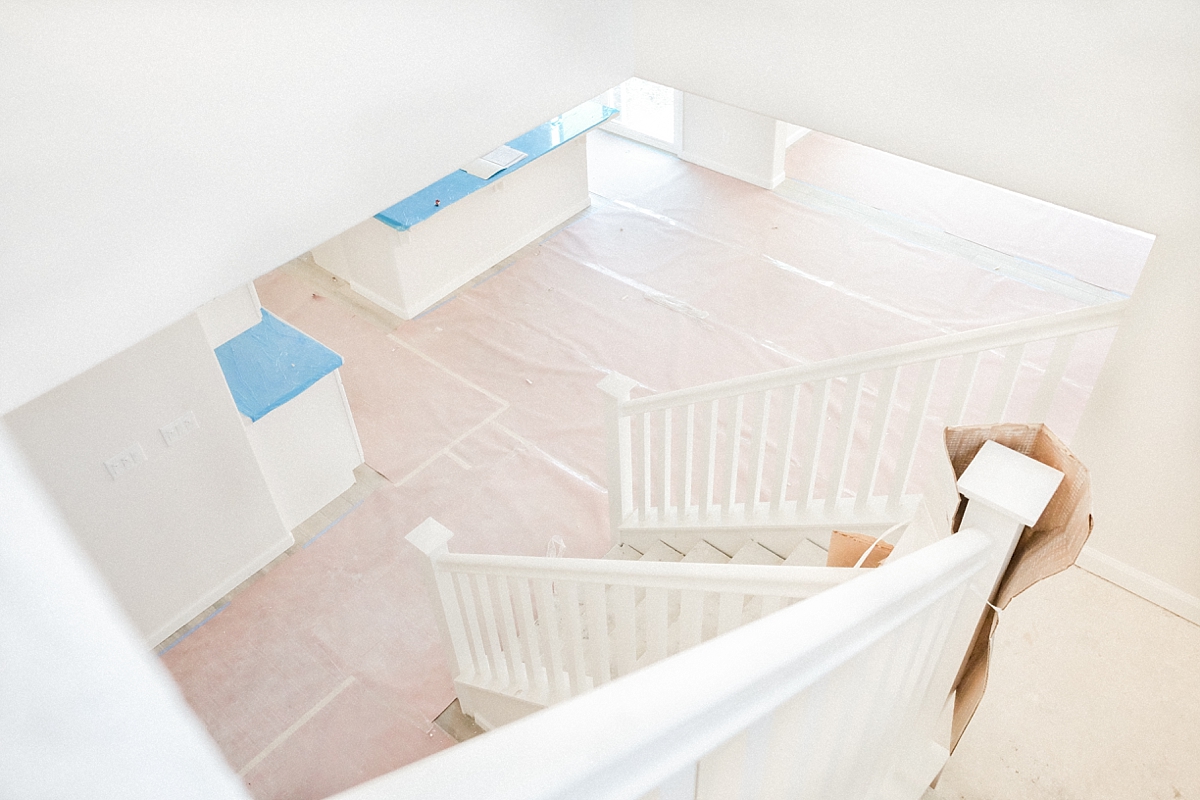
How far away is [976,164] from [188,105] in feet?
Answer: 7.39

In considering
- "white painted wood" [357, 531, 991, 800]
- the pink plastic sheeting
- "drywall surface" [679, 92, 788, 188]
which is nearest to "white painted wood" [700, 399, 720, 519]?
"white painted wood" [357, 531, 991, 800]

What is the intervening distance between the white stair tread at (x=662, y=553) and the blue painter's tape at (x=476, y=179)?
2646 mm

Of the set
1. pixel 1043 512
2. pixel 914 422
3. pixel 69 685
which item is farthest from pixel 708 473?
pixel 69 685

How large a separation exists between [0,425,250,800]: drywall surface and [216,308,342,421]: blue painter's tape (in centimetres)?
394

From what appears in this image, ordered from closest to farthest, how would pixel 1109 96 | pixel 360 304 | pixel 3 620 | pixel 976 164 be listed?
pixel 3 620
pixel 1109 96
pixel 976 164
pixel 360 304

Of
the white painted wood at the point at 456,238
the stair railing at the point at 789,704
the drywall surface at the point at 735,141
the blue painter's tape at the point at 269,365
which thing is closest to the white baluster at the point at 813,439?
the stair railing at the point at 789,704

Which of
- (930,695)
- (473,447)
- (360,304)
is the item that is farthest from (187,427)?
(930,695)

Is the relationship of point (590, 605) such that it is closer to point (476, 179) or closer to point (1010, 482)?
point (1010, 482)

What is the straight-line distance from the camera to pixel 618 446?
3.54 meters

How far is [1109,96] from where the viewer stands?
7.38ft

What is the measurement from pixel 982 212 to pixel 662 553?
4.64 m

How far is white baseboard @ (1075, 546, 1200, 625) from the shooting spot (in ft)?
9.60

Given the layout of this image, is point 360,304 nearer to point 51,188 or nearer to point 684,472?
point 684,472

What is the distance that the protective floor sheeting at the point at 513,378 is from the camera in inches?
152
